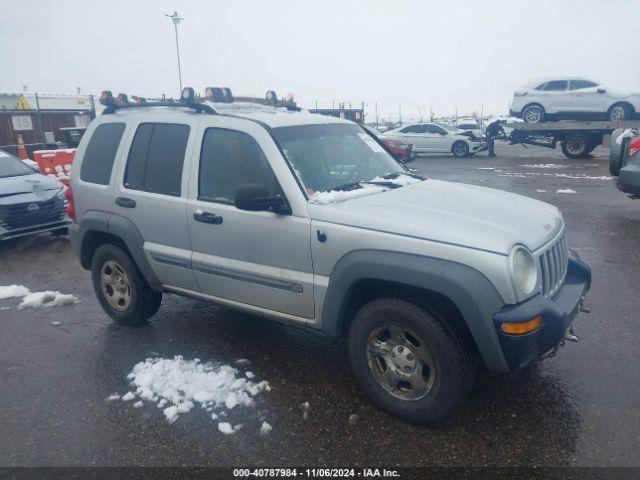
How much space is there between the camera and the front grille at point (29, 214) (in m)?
7.87

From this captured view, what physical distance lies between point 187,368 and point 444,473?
2089mm

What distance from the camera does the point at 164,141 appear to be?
4.27m

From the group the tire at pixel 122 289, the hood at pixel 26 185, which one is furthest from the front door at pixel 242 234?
the hood at pixel 26 185

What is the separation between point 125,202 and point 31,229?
4671 mm

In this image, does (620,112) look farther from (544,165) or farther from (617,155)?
(617,155)

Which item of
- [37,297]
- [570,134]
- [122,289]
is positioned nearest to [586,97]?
[570,134]

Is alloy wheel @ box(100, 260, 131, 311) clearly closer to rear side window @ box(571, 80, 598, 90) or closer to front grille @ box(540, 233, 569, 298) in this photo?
front grille @ box(540, 233, 569, 298)

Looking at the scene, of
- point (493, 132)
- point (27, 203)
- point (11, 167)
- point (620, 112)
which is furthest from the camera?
point (493, 132)

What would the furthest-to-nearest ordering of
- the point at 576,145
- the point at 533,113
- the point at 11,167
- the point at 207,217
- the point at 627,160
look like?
the point at 576,145
the point at 533,113
the point at 11,167
the point at 627,160
the point at 207,217

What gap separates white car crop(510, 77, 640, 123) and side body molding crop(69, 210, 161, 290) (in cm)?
1855

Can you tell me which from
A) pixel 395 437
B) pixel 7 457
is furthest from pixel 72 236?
pixel 395 437

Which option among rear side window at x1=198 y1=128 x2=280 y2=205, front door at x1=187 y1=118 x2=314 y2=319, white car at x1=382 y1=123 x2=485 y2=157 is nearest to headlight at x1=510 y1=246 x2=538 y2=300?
front door at x1=187 y1=118 x2=314 y2=319

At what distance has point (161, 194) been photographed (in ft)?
13.8

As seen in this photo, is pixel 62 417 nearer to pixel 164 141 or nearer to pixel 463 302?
pixel 164 141
